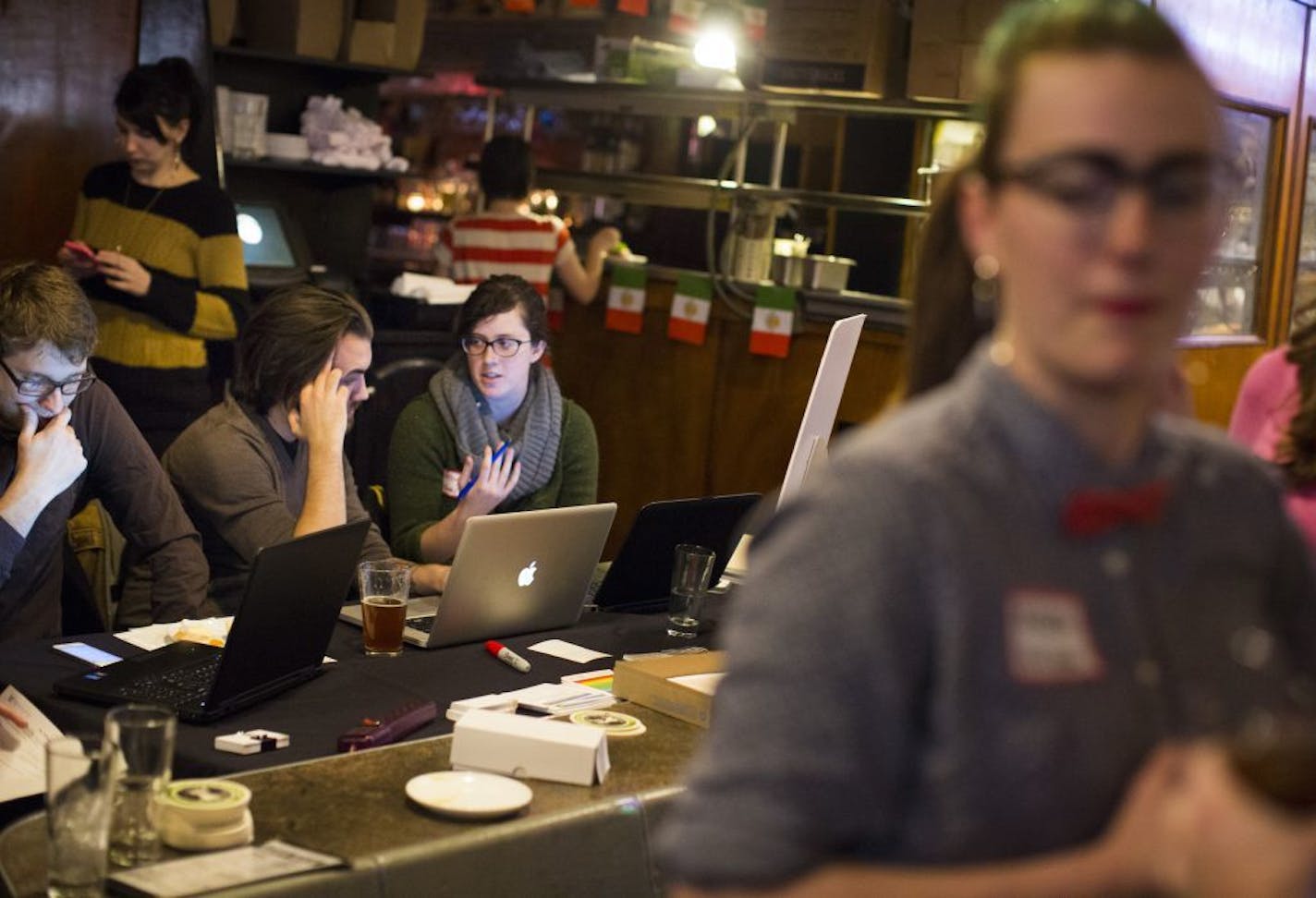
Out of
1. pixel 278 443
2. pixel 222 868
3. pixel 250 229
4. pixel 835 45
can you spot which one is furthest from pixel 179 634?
pixel 835 45

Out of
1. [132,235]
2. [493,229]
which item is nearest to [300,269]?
[493,229]

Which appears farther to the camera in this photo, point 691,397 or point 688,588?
point 691,397

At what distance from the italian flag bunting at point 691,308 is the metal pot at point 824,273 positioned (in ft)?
1.23

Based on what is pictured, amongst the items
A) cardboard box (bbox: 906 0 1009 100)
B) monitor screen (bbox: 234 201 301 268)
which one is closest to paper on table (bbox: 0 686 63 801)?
monitor screen (bbox: 234 201 301 268)

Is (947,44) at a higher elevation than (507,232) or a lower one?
higher

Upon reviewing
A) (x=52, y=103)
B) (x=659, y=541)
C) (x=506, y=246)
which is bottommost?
(x=659, y=541)

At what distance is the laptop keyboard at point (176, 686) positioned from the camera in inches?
92.6

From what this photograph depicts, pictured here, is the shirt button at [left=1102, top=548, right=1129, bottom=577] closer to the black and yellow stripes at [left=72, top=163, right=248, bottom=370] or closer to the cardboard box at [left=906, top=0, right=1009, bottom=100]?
the black and yellow stripes at [left=72, top=163, right=248, bottom=370]

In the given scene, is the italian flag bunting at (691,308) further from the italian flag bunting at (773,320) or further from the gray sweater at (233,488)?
the gray sweater at (233,488)

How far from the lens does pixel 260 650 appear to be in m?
2.38

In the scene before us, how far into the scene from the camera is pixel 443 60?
9883 mm

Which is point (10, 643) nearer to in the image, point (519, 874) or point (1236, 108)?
point (519, 874)

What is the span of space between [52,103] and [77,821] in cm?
405

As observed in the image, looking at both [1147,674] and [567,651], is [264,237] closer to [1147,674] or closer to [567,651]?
[567,651]
